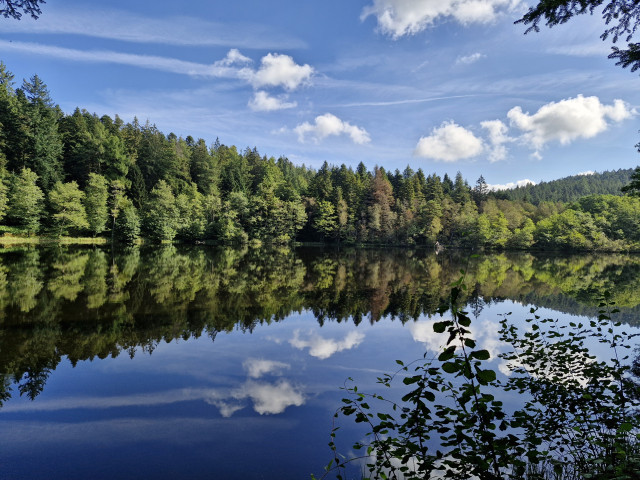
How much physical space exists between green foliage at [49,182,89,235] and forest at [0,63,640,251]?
6.2 inches

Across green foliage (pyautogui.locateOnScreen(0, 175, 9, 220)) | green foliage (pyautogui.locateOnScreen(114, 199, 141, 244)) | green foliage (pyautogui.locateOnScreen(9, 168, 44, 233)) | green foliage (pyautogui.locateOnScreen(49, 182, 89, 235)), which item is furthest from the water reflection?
green foliage (pyautogui.locateOnScreen(114, 199, 141, 244))

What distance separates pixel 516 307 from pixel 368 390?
11.9 metres

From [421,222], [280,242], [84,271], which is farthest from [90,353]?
[421,222]

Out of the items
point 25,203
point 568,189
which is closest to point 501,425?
point 25,203

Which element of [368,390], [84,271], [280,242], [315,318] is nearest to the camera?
[368,390]

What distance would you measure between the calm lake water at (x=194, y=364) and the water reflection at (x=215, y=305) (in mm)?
65

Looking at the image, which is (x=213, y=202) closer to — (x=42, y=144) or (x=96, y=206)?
(x=96, y=206)

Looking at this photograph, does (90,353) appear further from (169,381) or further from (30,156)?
(30,156)

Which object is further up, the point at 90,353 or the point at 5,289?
the point at 5,289

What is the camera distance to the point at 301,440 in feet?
17.5

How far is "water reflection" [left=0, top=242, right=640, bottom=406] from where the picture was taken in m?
7.93

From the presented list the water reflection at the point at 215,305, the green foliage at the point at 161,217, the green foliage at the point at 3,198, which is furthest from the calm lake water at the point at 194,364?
the green foliage at the point at 161,217

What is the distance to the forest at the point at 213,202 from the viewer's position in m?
48.1

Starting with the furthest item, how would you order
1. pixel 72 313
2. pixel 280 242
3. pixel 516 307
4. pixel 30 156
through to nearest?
pixel 280 242 < pixel 30 156 < pixel 516 307 < pixel 72 313
